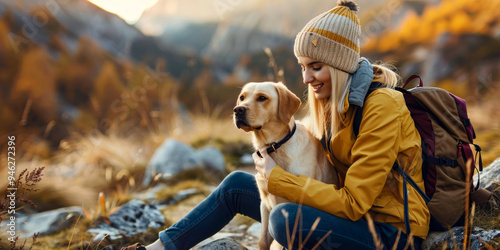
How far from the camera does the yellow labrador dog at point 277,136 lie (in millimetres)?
2414

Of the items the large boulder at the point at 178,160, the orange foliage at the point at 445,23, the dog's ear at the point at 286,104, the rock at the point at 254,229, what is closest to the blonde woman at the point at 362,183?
the dog's ear at the point at 286,104

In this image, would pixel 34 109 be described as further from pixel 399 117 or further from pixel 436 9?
pixel 436 9

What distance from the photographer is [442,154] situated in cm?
201

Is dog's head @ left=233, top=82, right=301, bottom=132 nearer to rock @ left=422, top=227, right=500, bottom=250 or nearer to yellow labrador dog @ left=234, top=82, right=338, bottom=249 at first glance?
yellow labrador dog @ left=234, top=82, right=338, bottom=249

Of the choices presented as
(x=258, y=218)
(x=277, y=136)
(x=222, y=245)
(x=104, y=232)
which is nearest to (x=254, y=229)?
(x=258, y=218)

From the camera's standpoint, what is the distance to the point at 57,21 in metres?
10.0

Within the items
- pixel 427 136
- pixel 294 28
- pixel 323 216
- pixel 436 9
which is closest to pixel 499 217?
pixel 427 136

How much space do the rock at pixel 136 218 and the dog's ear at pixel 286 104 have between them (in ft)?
7.00

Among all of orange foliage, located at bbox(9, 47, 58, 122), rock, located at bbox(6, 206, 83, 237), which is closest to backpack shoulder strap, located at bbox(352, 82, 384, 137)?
rock, located at bbox(6, 206, 83, 237)

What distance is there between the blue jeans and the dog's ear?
2.18 ft

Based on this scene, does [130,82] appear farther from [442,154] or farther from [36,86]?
[442,154]

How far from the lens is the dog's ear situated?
2484mm

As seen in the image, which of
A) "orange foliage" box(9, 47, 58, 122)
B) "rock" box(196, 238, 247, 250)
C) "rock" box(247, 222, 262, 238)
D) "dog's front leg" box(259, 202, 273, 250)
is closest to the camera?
"dog's front leg" box(259, 202, 273, 250)

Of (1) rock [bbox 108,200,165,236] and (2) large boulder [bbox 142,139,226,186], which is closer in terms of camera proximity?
(1) rock [bbox 108,200,165,236]
